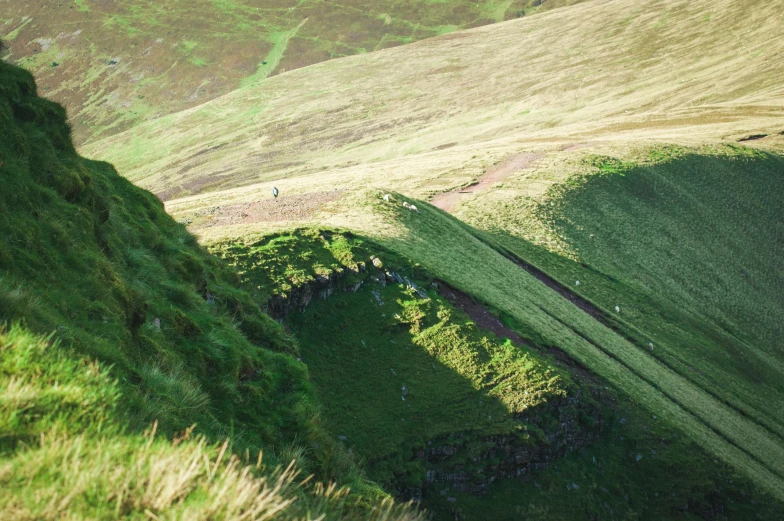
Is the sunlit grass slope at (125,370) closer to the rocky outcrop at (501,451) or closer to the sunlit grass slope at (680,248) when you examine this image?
the rocky outcrop at (501,451)

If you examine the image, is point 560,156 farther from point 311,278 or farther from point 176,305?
point 176,305

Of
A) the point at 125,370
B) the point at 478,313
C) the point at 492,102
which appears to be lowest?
the point at 492,102

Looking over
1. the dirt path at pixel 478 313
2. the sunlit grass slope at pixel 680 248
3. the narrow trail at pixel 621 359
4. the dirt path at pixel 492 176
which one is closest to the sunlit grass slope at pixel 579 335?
the narrow trail at pixel 621 359

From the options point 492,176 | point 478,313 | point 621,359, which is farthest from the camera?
point 492,176

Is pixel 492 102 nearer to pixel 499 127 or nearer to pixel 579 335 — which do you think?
pixel 499 127

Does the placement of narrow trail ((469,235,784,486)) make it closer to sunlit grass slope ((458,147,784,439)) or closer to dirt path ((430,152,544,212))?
sunlit grass slope ((458,147,784,439))

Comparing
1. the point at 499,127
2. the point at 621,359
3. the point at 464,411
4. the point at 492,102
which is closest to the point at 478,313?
the point at 464,411

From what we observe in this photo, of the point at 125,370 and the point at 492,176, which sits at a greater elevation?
the point at 125,370
